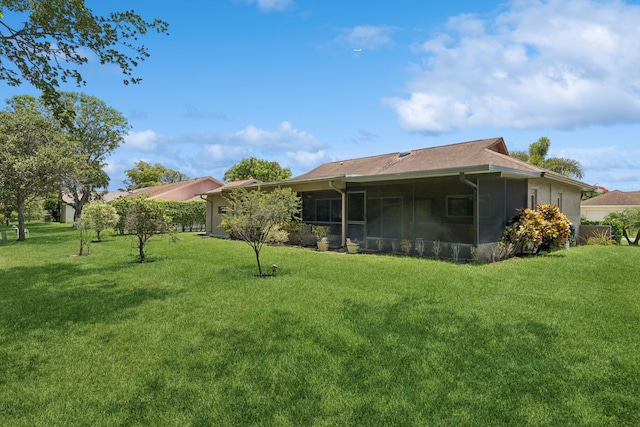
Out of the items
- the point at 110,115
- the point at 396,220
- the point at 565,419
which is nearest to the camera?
the point at 565,419

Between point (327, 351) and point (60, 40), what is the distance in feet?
25.4

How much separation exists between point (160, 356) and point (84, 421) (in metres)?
1.24

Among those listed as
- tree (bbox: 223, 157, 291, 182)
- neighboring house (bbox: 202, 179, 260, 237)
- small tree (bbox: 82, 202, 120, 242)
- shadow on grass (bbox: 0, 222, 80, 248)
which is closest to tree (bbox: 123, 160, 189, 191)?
tree (bbox: 223, 157, 291, 182)

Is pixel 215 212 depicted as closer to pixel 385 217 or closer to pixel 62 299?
pixel 385 217

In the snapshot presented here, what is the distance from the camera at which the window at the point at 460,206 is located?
10.7 m

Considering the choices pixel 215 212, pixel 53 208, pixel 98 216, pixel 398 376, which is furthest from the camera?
pixel 53 208

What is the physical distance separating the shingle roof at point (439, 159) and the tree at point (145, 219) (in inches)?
263

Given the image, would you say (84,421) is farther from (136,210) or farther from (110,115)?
(110,115)

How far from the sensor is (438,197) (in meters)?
Result: 11.4

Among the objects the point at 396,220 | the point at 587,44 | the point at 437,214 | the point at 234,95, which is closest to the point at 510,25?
the point at 587,44

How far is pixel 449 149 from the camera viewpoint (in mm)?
17062

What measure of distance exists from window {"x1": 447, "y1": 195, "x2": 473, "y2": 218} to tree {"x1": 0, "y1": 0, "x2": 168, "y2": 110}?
8.90m

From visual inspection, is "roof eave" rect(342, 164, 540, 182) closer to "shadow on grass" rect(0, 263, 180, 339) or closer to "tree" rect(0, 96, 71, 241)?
"shadow on grass" rect(0, 263, 180, 339)

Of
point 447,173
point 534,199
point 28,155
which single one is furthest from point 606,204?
point 28,155
